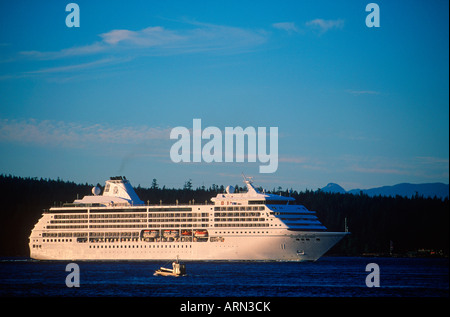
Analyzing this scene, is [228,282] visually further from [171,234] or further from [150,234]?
[150,234]

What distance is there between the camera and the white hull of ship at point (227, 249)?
359ft

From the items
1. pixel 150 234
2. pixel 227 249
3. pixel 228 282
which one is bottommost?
pixel 228 282

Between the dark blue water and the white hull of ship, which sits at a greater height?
the white hull of ship

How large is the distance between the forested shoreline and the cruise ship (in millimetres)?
45406

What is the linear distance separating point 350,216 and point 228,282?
110343 millimetres

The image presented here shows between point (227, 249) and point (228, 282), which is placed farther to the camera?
point (227, 249)

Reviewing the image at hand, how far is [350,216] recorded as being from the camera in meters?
185

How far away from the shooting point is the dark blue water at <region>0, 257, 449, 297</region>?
7019cm

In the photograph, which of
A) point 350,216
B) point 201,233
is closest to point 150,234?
point 201,233

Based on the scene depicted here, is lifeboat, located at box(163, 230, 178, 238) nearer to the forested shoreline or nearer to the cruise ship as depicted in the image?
the cruise ship

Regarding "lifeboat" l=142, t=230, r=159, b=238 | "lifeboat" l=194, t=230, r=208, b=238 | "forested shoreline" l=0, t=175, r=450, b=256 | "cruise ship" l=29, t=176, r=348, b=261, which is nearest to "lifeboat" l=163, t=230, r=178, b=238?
"cruise ship" l=29, t=176, r=348, b=261

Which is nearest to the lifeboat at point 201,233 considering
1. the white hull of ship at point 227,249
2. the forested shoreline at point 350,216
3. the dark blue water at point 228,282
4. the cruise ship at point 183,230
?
the cruise ship at point 183,230

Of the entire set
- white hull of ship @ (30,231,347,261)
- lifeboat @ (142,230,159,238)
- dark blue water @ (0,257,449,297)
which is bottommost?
dark blue water @ (0,257,449,297)
